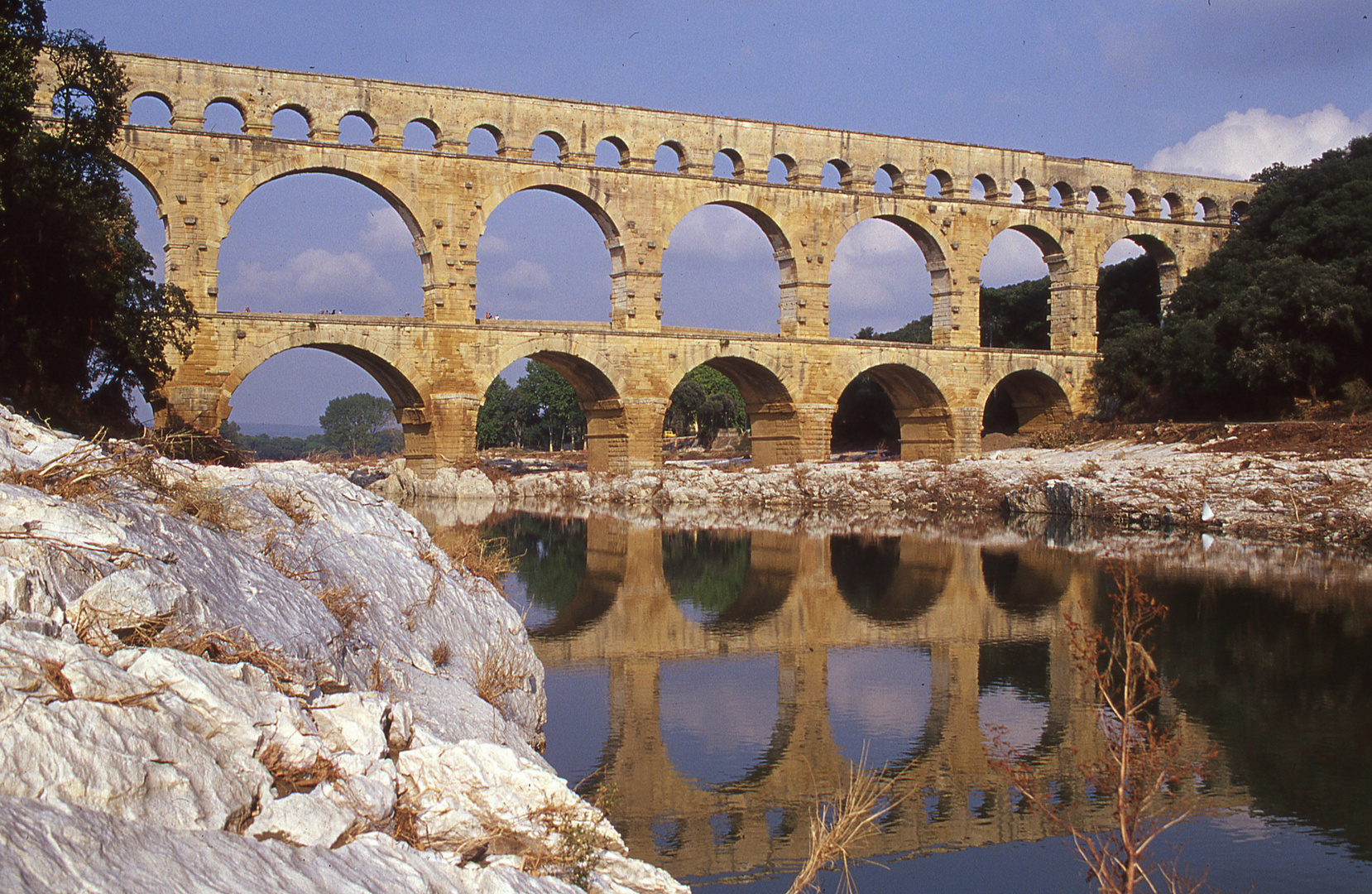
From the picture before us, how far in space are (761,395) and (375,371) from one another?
9717mm

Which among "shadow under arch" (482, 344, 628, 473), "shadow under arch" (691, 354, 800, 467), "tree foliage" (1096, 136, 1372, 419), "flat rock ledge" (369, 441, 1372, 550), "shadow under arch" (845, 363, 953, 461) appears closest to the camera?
"flat rock ledge" (369, 441, 1372, 550)

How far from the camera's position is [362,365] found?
27375 mm

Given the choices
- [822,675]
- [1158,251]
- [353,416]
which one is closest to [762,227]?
[1158,251]

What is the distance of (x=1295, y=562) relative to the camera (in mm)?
15516

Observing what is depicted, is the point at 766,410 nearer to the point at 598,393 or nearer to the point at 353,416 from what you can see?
the point at 598,393

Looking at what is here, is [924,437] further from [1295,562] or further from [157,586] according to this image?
[157,586]

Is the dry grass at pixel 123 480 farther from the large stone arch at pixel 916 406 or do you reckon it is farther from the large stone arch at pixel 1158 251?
the large stone arch at pixel 1158 251

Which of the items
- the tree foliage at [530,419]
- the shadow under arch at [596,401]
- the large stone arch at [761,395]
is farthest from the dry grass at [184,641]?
the tree foliage at [530,419]

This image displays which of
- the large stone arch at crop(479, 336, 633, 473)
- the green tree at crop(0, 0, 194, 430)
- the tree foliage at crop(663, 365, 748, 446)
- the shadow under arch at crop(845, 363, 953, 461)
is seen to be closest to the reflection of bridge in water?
the green tree at crop(0, 0, 194, 430)

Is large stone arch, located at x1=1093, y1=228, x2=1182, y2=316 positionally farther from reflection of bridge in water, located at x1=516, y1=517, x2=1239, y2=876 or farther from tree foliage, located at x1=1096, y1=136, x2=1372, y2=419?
reflection of bridge in water, located at x1=516, y1=517, x2=1239, y2=876

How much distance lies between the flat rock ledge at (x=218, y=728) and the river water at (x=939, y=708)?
1.53m

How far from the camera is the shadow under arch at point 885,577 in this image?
41.5 ft

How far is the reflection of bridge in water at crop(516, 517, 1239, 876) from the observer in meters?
5.90

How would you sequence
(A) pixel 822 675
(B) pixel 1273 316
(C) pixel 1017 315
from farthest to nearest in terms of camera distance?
(C) pixel 1017 315 → (B) pixel 1273 316 → (A) pixel 822 675
